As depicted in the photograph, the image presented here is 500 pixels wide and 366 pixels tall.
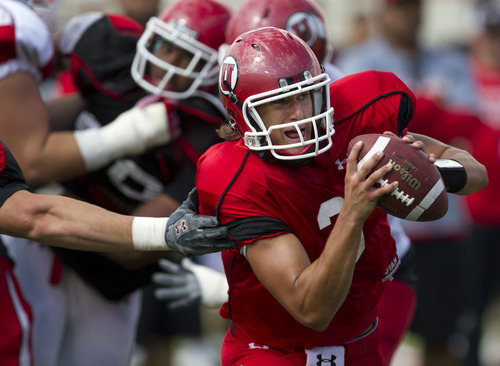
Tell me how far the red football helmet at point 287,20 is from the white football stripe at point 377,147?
884 millimetres

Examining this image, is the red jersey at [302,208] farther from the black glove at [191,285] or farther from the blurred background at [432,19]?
the blurred background at [432,19]

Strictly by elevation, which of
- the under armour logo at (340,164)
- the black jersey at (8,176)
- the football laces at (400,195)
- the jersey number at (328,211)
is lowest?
the black jersey at (8,176)

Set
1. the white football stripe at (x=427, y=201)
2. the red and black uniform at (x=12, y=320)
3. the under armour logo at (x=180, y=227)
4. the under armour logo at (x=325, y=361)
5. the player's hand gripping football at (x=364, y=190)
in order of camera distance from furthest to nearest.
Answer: the red and black uniform at (x=12, y=320)
the under armour logo at (x=325, y=361)
the under armour logo at (x=180, y=227)
the white football stripe at (x=427, y=201)
the player's hand gripping football at (x=364, y=190)

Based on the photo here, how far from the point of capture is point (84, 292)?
3.53 metres

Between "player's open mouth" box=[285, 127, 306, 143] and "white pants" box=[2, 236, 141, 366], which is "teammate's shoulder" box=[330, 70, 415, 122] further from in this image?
"white pants" box=[2, 236, 141, 366]

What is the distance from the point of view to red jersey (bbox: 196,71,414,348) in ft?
7.69

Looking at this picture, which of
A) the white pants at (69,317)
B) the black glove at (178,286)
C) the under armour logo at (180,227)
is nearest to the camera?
the under armour logo at (180,227)

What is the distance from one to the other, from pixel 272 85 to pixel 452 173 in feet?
2.01

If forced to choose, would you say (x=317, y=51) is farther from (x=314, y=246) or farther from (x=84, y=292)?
(x=84, y=292)

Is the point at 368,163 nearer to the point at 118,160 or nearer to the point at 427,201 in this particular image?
the point at 427,201

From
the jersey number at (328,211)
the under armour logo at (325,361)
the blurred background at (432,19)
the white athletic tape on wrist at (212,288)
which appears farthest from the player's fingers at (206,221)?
the blurred background at (432,19)

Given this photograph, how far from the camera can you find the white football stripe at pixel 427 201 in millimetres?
2295

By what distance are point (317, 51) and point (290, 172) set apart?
84 cm

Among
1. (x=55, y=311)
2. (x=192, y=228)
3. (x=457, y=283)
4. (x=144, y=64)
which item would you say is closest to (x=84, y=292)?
(x=55, y=311)
